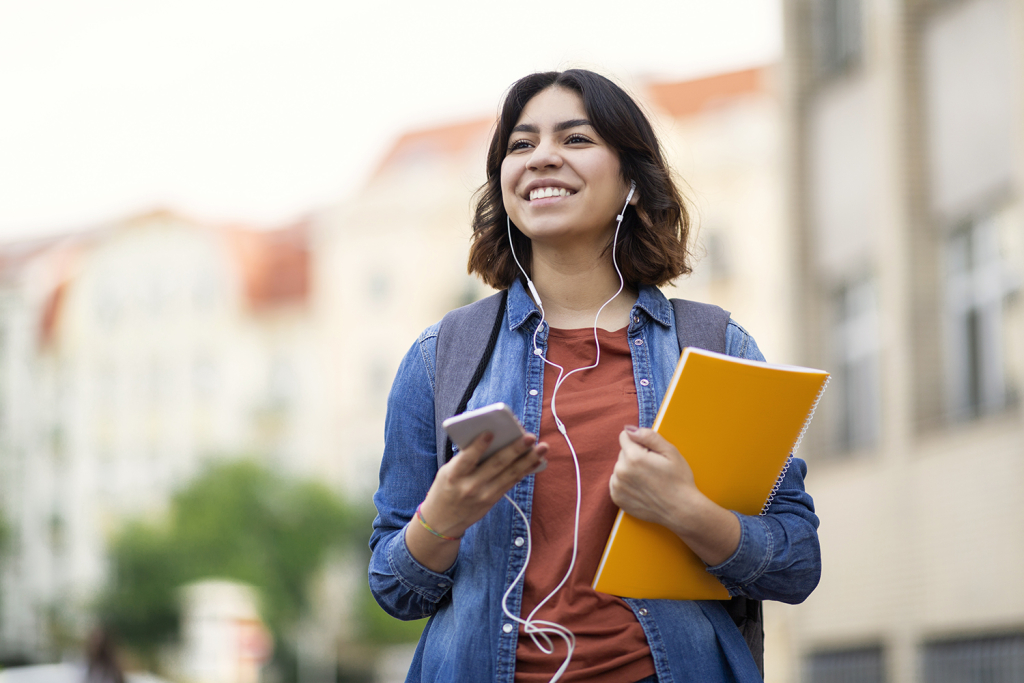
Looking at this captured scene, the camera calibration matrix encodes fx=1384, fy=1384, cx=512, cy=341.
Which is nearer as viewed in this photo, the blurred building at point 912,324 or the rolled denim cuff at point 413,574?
the rolled denim cuff at point 413,574

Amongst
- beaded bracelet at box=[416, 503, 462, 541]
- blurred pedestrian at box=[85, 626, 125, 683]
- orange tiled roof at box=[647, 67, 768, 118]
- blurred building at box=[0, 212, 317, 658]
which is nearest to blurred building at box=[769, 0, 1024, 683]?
blurred pedestrian at box=[85, 626, 125, 683]

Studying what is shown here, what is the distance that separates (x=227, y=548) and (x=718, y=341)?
37.5 meters

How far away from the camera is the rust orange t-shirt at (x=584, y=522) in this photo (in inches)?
94.7

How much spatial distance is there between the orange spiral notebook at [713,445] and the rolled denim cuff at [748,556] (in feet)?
0.19

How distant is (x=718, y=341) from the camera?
271cm

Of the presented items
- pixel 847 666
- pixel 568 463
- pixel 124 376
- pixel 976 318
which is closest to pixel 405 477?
pixel 568 463

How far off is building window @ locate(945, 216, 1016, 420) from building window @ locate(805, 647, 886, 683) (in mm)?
2456

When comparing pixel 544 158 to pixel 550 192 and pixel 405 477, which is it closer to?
pixel 550 192

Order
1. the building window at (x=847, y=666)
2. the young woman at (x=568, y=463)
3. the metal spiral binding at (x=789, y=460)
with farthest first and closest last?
the building window at (x=847, y=666), the metal spiral binding at (x=789, y=460), the young woman at (x=568, y=463)

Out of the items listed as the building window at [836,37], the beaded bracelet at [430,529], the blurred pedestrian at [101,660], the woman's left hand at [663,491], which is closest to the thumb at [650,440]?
the woman's left hand at [663,491]

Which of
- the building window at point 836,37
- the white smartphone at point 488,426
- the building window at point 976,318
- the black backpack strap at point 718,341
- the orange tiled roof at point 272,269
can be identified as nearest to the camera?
the white smartphone at point 488,426

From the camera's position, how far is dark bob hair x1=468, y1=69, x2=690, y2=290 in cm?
277

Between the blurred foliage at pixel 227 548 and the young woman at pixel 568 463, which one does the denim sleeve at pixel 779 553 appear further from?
the blurred foliage at pixel 227 548

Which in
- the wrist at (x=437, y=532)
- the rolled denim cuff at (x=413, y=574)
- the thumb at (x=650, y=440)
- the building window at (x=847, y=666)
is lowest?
the building window at (x=847, y=666)
